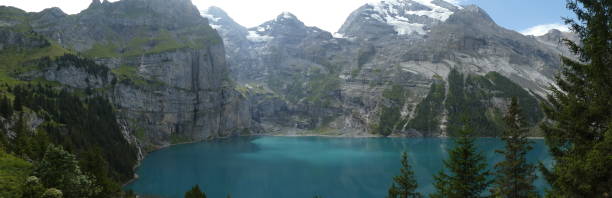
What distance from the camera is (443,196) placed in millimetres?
25469

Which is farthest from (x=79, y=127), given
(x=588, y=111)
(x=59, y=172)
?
(x=588, y=111)

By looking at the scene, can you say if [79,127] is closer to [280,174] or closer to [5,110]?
[5,110]

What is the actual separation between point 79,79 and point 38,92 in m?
46.2

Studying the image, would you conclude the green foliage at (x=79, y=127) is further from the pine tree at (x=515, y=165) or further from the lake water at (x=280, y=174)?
the pine tree at (x=515, y=165)

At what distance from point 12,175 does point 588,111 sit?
1435 inches

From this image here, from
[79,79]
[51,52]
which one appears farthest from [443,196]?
[51,52]

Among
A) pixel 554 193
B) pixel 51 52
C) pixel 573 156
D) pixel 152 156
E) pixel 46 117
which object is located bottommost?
pixel 152 156

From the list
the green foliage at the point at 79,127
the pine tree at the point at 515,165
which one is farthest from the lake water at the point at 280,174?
the pine tree at the point at 515,165

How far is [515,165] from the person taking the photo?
2716 centimetres

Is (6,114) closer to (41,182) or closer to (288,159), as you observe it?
(41,182)

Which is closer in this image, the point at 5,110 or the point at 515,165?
the point at 515,165

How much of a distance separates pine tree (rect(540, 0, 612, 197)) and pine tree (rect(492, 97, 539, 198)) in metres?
11.7

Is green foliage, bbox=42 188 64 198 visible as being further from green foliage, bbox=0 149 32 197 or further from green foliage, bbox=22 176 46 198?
green foliage, bbox=0 149 32 197

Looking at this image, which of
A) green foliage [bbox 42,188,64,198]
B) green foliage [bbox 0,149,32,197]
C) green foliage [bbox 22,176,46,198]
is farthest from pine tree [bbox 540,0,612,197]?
green foliage [bbox 0,149,32,197]
